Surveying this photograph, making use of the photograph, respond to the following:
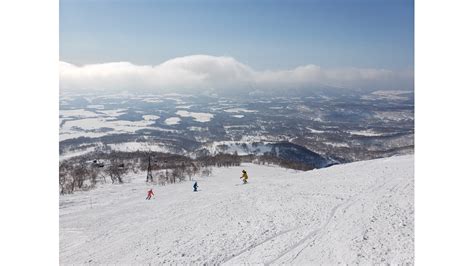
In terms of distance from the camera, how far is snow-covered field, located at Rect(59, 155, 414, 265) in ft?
24.4

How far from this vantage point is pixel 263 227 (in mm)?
9391

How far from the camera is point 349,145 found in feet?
240

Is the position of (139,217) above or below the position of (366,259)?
below

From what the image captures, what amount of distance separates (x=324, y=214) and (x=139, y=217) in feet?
23.2

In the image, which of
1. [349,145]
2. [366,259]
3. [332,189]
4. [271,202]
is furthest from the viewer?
[349,145]

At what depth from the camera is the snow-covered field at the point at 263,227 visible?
24.4 ft
